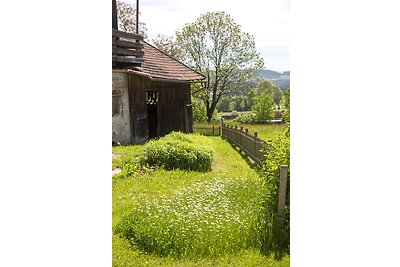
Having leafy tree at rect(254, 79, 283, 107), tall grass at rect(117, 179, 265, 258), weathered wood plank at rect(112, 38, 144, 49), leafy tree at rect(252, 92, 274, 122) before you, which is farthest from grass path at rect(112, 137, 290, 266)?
weathered wood plank at rect(112, 38, 144, 49)

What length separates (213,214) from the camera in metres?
3.13

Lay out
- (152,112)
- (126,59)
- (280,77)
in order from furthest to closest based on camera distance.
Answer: (152,112) < (126,59) < (280,77)

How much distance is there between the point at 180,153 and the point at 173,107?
30 centimetres

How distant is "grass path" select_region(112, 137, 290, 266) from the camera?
9.53 ft

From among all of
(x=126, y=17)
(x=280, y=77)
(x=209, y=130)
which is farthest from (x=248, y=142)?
(x=126, y=17)

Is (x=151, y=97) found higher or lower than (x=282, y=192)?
higher

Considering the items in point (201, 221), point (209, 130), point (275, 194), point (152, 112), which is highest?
point (152, 112)

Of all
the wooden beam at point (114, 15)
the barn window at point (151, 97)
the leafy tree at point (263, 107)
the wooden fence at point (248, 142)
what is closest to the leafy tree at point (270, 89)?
the leafy tree at point (263, 107)

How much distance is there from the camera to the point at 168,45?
327 cm

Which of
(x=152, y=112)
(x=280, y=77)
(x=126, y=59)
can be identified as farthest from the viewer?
(x=152, y=112)

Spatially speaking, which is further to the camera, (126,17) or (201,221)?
(126,17)

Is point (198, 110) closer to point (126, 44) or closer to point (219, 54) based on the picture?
point (219, 54)
